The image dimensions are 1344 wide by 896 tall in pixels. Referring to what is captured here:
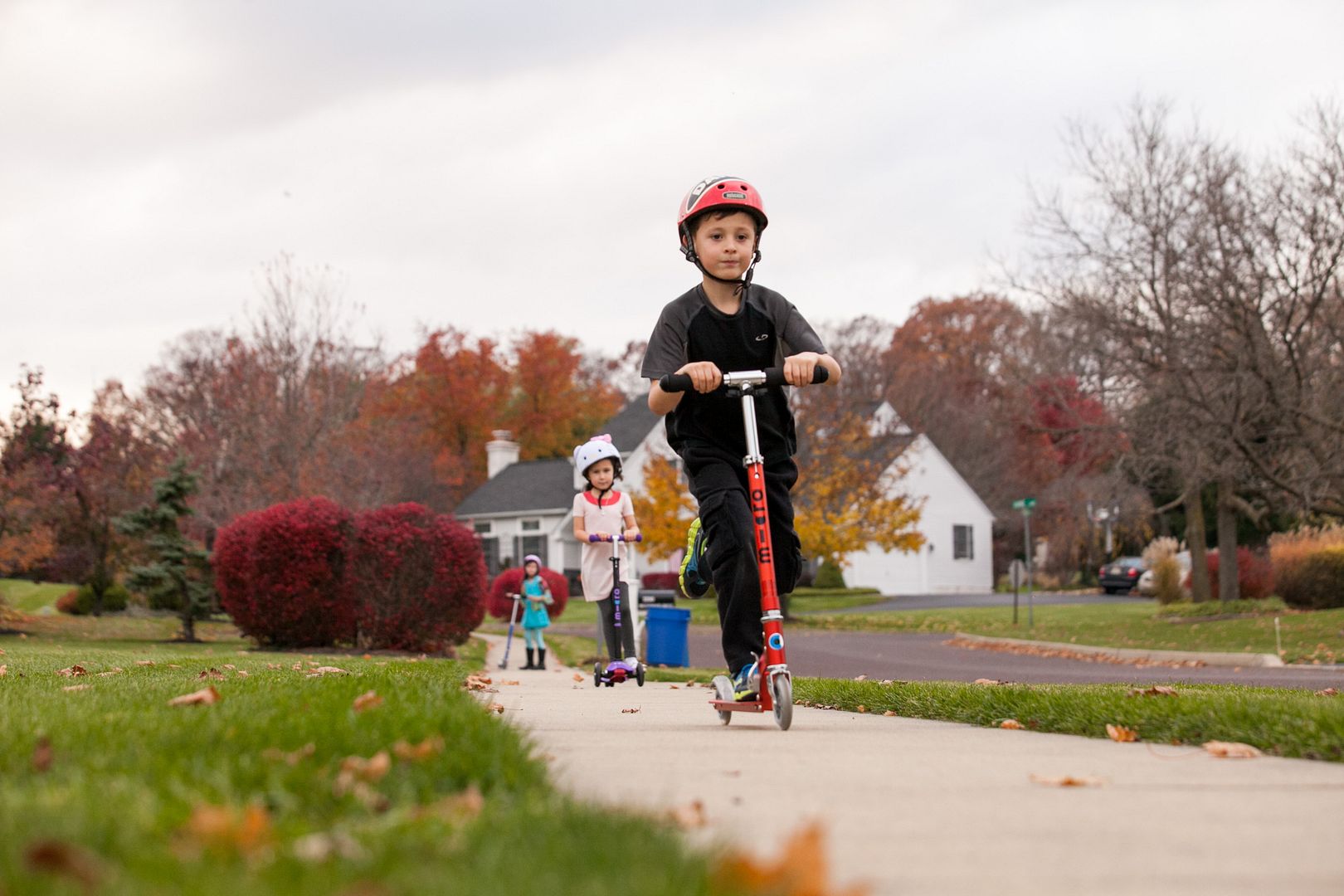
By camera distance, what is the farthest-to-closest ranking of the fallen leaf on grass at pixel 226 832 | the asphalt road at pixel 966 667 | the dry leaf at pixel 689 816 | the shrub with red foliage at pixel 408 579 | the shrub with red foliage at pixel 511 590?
the shrub with red foliage at pixel 511 590
the shrub with red foliage at pixel 408 579
the asphalt road at pixel 966 667
the dry leaf at pixel 689 816
the fallen leaf on grass at pixel 226 832

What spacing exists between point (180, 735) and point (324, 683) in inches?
85.1

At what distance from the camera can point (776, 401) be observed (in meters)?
6.03

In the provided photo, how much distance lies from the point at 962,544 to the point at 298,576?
39.8 m

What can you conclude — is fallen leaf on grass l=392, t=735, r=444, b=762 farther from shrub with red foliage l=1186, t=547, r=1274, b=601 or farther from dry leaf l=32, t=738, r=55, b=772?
shrub with red foliage l=1186, t=547, r=1274, b=601

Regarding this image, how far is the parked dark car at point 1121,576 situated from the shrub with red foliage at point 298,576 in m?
36.9

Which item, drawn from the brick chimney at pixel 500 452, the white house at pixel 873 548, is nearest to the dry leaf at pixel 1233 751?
the white house at pixel 873 548

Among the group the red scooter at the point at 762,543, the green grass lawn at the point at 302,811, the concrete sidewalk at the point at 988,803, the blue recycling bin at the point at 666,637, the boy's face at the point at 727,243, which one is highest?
the boy's face at the point at 727,243

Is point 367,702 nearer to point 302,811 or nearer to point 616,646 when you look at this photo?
point 302,811

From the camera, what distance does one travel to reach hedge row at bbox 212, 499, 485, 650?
60.3 ft

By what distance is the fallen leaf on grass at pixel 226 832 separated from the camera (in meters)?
2.42

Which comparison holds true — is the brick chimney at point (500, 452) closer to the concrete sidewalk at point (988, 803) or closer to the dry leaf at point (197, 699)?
the dry leaf at point (197, 699)

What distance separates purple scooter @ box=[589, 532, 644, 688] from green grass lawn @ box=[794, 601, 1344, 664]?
10.1m

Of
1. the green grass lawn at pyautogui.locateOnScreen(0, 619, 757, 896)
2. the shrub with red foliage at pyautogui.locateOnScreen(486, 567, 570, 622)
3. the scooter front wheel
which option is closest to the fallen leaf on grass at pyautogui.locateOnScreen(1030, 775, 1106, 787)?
the green grass lawn at pyautogui.locateOnScreen(0, 619, 757, 896)

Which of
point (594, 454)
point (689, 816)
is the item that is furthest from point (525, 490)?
point (689, 816)
